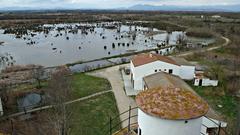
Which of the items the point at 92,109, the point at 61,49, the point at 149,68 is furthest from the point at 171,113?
the point at 61,49

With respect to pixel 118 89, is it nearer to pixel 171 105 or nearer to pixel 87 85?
pixel 87 85

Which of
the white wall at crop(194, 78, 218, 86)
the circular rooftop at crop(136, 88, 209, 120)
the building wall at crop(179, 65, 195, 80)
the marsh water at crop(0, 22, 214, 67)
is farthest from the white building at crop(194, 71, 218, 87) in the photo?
the marsh water at crop(0, 22, 214, 67)

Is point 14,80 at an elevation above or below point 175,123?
below

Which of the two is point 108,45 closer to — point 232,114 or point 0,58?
point 0,58

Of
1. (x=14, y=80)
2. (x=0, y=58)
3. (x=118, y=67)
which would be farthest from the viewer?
→ (x=0, y=58)

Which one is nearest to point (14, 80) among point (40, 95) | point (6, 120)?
point (40, 95)

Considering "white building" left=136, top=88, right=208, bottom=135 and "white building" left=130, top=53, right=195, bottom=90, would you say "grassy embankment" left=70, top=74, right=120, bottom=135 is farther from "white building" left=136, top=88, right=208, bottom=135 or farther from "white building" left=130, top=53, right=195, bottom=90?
"white building" left=136, top=88, right=208, bottom=135
